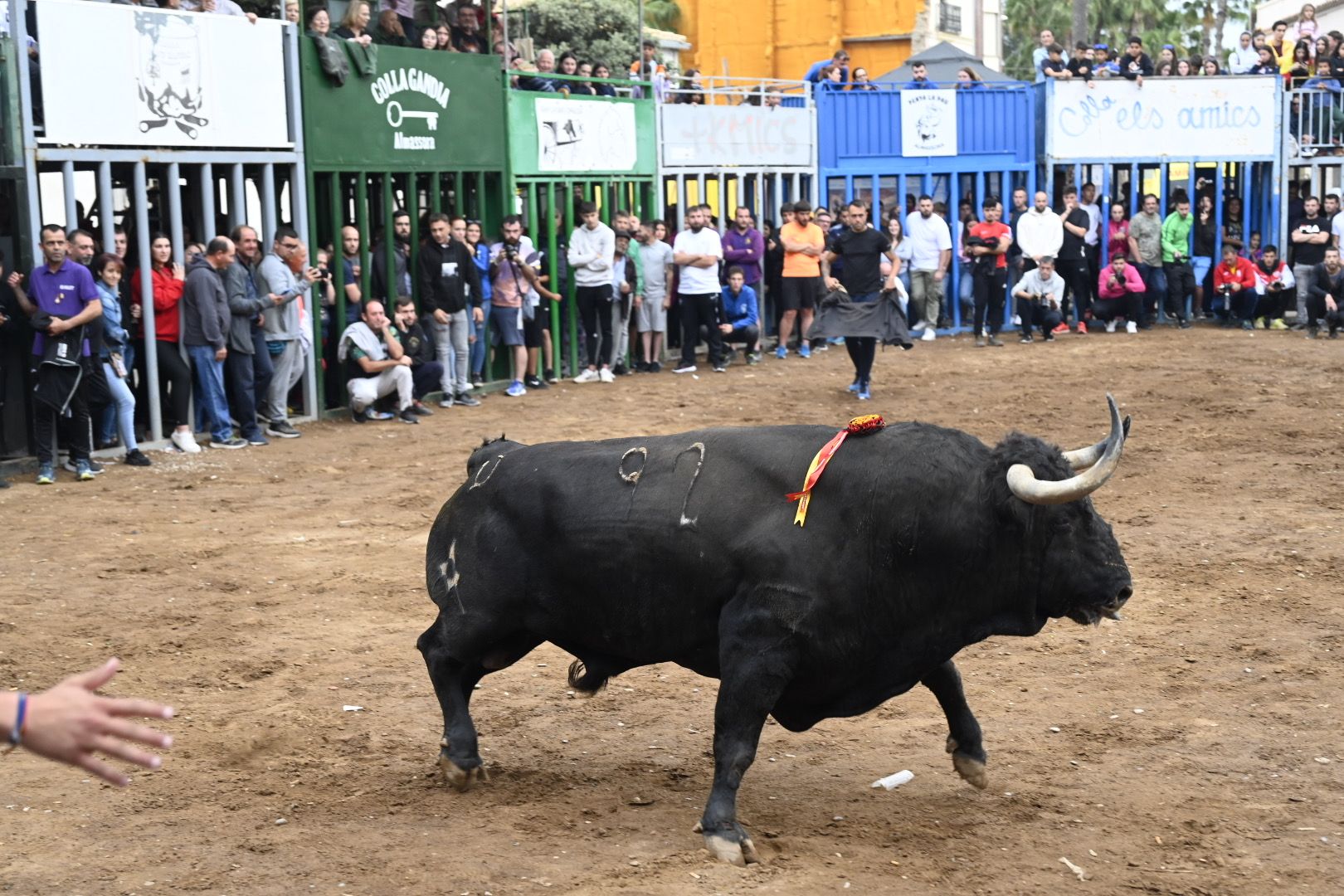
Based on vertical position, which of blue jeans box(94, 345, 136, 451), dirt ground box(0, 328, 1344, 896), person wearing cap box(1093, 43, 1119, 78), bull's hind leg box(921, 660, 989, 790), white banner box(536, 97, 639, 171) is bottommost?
dirt ground box(0, 328, 1344, 896)

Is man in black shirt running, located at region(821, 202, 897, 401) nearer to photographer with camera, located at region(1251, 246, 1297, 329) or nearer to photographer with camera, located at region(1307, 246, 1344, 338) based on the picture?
photographer with camera, located at region(1307, 246, 1344, 338)

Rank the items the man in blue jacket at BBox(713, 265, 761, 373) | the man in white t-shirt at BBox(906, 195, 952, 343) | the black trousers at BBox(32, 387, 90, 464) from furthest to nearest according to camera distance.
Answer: the man in white t-shirt at BBox(906, 195, 952, 343) < the man in blue jacket at BBox(713, 265, 761, 373) < the black trousers at BBox(32, 387, 90, 464)

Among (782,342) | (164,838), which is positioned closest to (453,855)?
(164,838)

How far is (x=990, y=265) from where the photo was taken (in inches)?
896

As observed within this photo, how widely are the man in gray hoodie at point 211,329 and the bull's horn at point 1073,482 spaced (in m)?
10.3

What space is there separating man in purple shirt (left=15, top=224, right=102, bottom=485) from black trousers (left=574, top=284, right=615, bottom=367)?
7.23 m

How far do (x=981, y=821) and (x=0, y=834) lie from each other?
350 centimetres

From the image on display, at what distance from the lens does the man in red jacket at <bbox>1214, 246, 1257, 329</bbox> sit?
23.6 m

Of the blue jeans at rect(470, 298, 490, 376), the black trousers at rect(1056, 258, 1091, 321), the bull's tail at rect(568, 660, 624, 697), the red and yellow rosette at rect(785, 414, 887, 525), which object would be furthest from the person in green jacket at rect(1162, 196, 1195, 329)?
the bull's tail at rect(568, 660, 624, 697)

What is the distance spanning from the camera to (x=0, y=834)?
582 centimetres

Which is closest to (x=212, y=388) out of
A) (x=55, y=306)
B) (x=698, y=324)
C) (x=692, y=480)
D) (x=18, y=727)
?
(x=55, y=306)

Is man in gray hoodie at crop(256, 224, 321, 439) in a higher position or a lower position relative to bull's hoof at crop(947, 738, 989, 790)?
higher

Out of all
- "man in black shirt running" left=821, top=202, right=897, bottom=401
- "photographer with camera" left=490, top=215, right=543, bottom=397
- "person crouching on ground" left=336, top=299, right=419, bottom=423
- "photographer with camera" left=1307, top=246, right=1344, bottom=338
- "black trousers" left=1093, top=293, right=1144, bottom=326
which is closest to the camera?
"person crouching on ground" left=336, top=299, right=419, bottom=423

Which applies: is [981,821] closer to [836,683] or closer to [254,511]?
[836,683]
